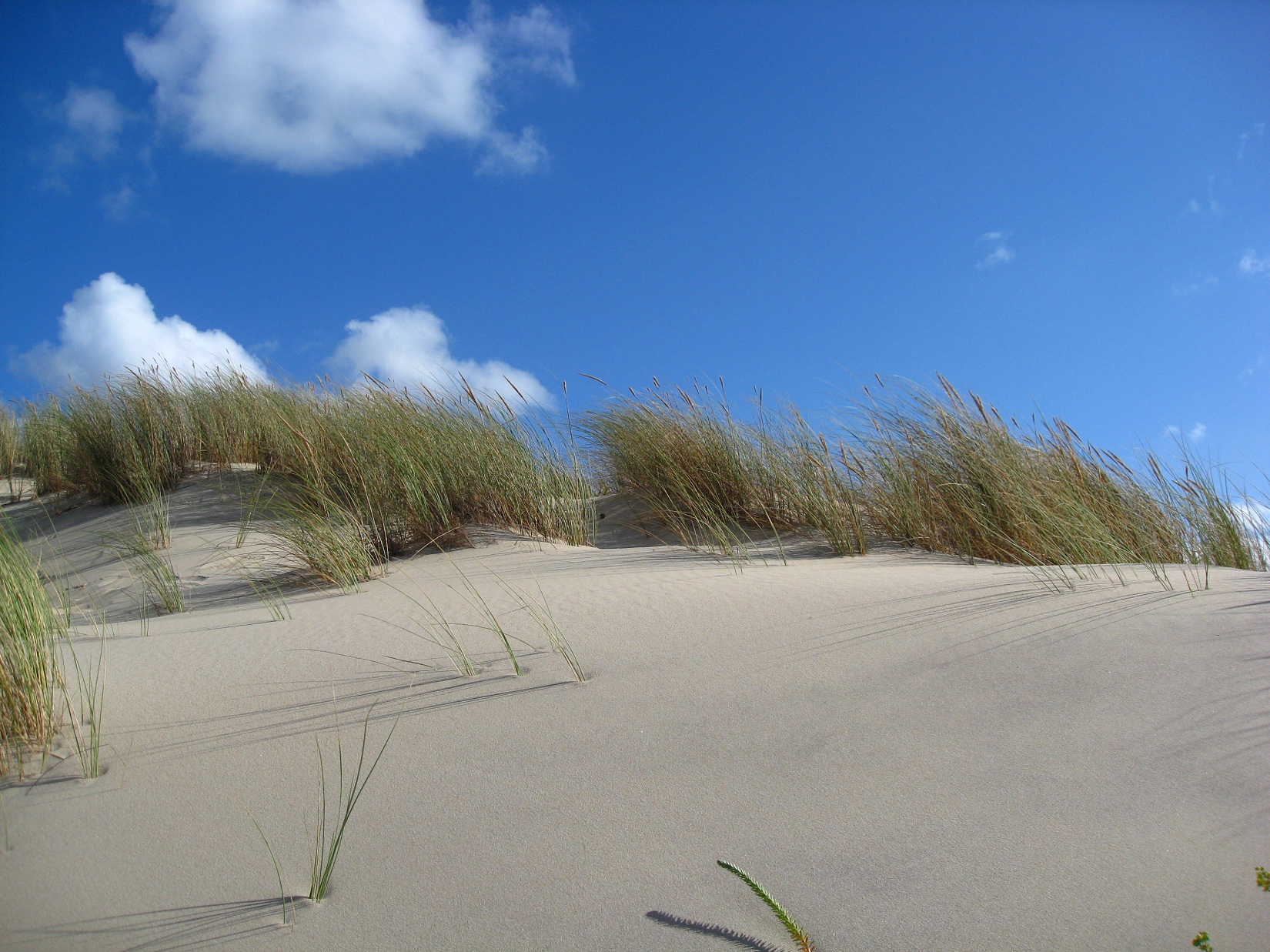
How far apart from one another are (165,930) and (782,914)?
1118mm

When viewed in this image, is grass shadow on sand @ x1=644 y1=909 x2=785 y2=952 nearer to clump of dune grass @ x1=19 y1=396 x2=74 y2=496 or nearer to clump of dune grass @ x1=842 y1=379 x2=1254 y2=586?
clump of dune grass @ x1=842 y1=379 x2=1254 y2=586

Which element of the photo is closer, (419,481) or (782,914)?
(782,914)

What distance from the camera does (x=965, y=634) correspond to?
2.31m

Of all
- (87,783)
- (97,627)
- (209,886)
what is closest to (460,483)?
(97,627)

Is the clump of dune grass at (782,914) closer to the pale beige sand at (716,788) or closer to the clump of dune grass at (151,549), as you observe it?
the pale beige sand at (716,788)

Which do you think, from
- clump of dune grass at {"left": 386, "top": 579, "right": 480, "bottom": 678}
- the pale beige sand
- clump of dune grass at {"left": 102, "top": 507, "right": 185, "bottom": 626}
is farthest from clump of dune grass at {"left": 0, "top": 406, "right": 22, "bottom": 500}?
the pale beige sand

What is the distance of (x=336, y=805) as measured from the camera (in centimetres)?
177

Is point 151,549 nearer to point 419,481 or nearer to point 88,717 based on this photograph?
point 419,481

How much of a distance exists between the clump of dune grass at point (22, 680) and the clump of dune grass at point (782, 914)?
178 cm

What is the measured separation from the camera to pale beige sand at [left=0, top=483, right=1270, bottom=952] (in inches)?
53.0

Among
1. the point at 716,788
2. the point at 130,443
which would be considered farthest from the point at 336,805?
the point at 130,443

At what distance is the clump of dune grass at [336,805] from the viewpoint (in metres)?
1.52

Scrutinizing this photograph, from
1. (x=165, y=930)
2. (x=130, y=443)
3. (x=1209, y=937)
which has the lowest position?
(x=1209, y=937)

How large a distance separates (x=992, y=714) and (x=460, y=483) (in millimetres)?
3883
